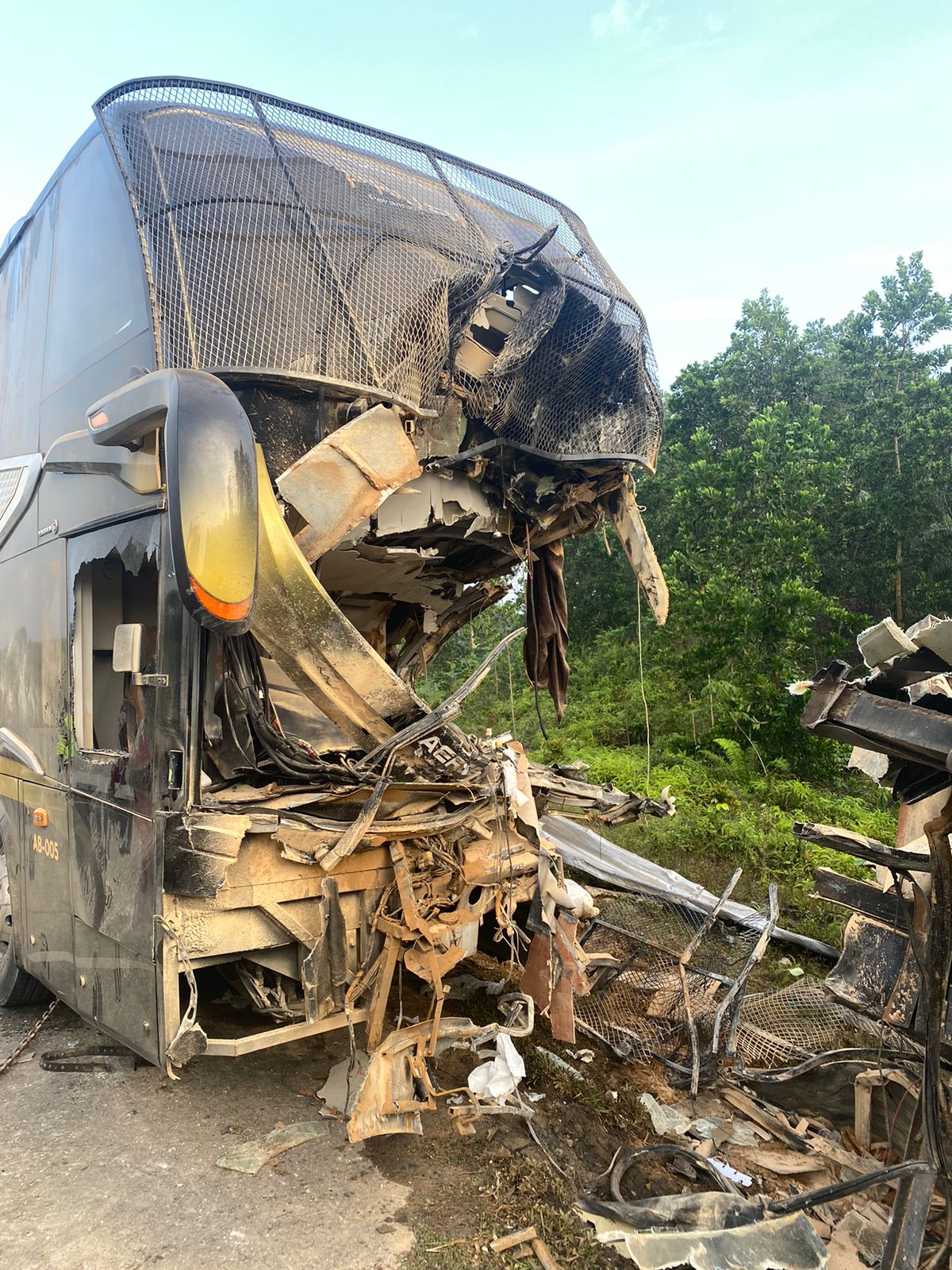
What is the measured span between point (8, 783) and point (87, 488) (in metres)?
2.04

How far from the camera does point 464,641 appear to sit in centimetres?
1366

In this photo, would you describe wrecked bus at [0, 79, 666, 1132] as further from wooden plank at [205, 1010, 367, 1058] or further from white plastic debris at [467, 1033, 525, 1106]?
white plastic debris at [467, 1033, 525, 1106]

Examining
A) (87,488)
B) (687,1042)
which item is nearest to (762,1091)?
(687,1042)

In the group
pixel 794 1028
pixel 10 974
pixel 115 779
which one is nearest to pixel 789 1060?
pixel 794 1028

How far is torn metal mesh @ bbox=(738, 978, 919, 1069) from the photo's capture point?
14.5 feet

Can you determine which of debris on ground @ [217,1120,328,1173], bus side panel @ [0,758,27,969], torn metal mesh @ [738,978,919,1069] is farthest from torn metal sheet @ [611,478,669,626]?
bus side panel @ [0,758,27,969]

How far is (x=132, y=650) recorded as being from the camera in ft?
10.9

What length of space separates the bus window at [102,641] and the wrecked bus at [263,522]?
2 cm

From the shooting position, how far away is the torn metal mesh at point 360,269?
318cm

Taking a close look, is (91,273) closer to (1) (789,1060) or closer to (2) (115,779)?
(2) (115,779)

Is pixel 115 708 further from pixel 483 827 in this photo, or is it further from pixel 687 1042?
pixel 687 1042

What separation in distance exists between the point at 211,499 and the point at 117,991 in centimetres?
224

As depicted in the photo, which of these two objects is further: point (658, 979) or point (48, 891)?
point (658, 979)

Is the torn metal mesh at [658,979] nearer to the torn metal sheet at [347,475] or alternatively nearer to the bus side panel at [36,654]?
the torn metal sheet at [347,475]
